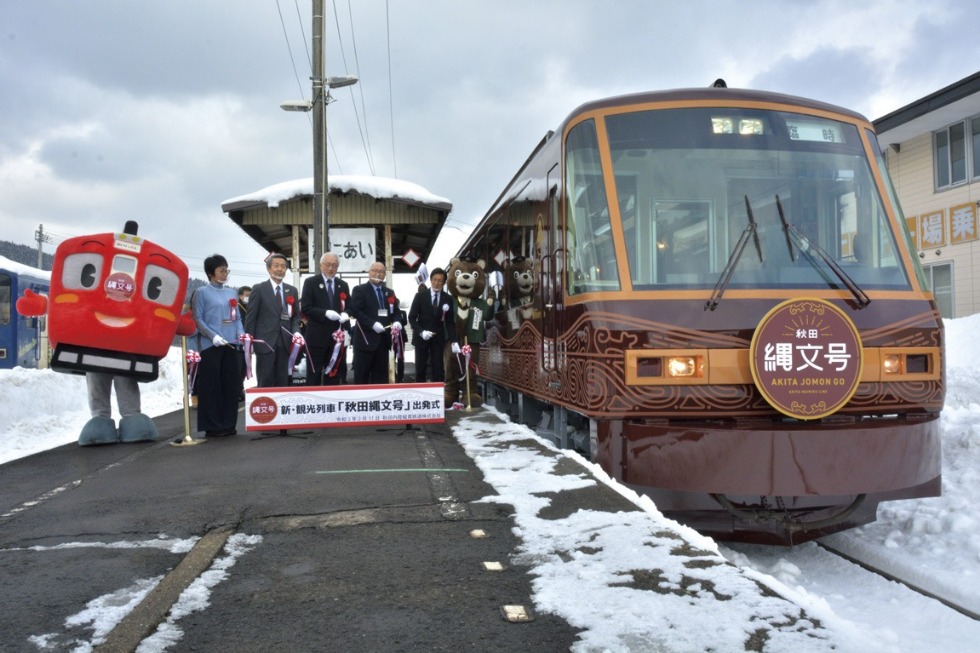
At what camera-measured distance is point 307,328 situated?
9.29 m

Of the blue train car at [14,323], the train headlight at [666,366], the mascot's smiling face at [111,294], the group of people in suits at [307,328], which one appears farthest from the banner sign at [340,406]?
the blue train car at [14,323]

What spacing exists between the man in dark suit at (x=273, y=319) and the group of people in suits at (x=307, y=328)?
0.03ft

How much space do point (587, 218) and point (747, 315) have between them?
1.28 metres

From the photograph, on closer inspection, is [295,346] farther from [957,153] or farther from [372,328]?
[957,153]

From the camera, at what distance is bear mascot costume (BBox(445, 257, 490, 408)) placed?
35.4 ft

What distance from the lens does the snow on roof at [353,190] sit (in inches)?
613

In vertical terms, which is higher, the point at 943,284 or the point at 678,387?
the point at 943,284

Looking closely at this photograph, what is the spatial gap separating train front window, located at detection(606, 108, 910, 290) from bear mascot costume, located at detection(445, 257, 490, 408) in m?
5.51

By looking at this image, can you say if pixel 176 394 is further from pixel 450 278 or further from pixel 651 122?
pixel 651 122

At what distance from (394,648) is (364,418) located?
520 cm

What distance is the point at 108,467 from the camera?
6230 mm

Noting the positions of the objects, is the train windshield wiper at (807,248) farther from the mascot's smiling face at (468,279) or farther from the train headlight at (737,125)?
the mascot's smiling face at (468,279)

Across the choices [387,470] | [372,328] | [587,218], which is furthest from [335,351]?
[587,218]

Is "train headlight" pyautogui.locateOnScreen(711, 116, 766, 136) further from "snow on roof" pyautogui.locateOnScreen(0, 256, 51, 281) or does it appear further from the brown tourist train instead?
"snow on roof" pyautogui.locateOnScreen(0, 256, 51, 281)
